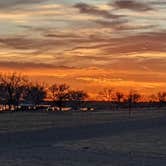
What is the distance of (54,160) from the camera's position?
21.8m

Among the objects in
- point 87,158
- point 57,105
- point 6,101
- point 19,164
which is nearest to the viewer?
point 19,164

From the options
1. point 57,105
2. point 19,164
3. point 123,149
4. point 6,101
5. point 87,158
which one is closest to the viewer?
point 19,164

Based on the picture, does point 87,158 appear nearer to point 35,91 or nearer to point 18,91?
point 18,91

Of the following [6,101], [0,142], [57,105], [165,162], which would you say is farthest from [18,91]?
[165,162]

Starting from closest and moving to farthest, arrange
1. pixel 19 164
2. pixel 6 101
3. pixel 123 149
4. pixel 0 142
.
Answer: pixel 19 164 → pixel 123 149 → pixel 0 142 → pixel 6 101

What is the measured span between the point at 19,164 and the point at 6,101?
15851 centimetres

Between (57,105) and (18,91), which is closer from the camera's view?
(18,91)

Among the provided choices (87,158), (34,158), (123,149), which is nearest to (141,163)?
(87,158)

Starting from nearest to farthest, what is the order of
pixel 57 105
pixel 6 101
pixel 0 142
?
pixel 0 142 < pixel 6 101 < pixel 57 105

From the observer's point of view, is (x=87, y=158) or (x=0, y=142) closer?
(x=87, y=158)

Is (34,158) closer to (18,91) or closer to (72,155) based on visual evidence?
(72,155)

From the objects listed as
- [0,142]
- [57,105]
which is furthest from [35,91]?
[0,142]

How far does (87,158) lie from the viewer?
22.6m

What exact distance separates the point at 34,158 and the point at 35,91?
174963 millimetres
